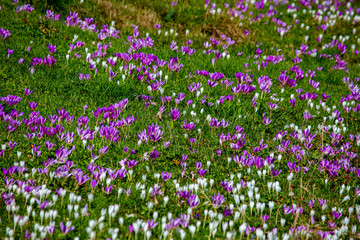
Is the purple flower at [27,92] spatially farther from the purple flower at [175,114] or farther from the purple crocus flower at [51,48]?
the purple flower at [175,114]

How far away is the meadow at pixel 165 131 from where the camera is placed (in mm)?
3633

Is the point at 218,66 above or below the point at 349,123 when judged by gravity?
above

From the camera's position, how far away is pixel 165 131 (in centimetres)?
522

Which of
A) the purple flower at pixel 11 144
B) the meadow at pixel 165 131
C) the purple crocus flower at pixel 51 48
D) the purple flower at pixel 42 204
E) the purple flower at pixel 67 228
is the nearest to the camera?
the purple flower at pixel 67 228

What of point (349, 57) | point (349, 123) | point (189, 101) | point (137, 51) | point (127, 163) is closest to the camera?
point (127, 163)

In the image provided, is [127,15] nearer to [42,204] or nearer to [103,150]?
[103,150]

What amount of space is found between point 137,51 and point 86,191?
13.7ft

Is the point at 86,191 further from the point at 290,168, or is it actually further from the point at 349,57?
the point at 349,57

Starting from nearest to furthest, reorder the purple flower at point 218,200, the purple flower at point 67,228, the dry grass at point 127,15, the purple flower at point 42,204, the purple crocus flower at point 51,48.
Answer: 1. the purple flower at point 67,228
2. the purple flower at point 42,204
3. the purple flower at point 218,200
4. the purple crocus flower at point 51,48
5. the dry grass at point 127,15

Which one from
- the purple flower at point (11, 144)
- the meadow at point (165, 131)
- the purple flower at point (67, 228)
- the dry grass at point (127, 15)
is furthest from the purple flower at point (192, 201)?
the dry grass at point (127, 15)

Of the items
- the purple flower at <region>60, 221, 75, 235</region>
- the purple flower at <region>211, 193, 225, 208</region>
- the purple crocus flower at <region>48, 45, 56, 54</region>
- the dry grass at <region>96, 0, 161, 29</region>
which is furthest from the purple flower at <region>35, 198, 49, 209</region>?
the dry grass at <region>96, 0, 161, 29</region>

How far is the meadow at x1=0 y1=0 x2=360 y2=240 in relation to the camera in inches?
143

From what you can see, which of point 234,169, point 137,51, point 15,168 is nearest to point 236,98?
point 234,169

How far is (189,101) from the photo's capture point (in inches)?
226
